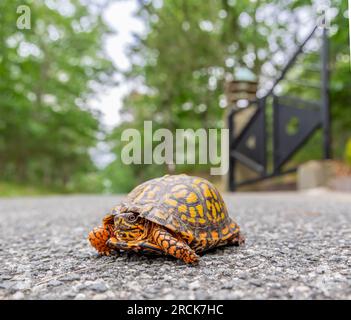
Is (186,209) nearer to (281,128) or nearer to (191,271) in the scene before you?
(191,271)

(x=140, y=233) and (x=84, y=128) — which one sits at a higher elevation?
(x=84, y=128)

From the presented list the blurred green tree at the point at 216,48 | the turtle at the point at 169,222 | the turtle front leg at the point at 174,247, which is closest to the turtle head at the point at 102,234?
the turtle at the point at 169,222

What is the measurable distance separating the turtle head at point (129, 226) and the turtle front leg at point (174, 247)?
11 cm

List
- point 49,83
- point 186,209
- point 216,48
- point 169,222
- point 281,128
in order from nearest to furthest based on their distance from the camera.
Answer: point 169,222 → point 186,209 → point 281,128 → point 216,48 → point 49,83

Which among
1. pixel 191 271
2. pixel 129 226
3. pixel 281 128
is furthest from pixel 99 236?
pixel 281 128

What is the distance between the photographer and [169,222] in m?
1.84

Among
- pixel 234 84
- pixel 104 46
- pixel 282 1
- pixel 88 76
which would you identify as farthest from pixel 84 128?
pixel 282 1

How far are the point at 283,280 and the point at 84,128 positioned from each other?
14809 millimetres

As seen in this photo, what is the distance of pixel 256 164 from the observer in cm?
877

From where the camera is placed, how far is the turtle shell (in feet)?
6.13

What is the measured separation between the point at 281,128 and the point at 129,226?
6.76 metres

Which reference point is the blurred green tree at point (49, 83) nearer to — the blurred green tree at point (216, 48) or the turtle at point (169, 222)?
the blurred green tree at point (216, 48)
